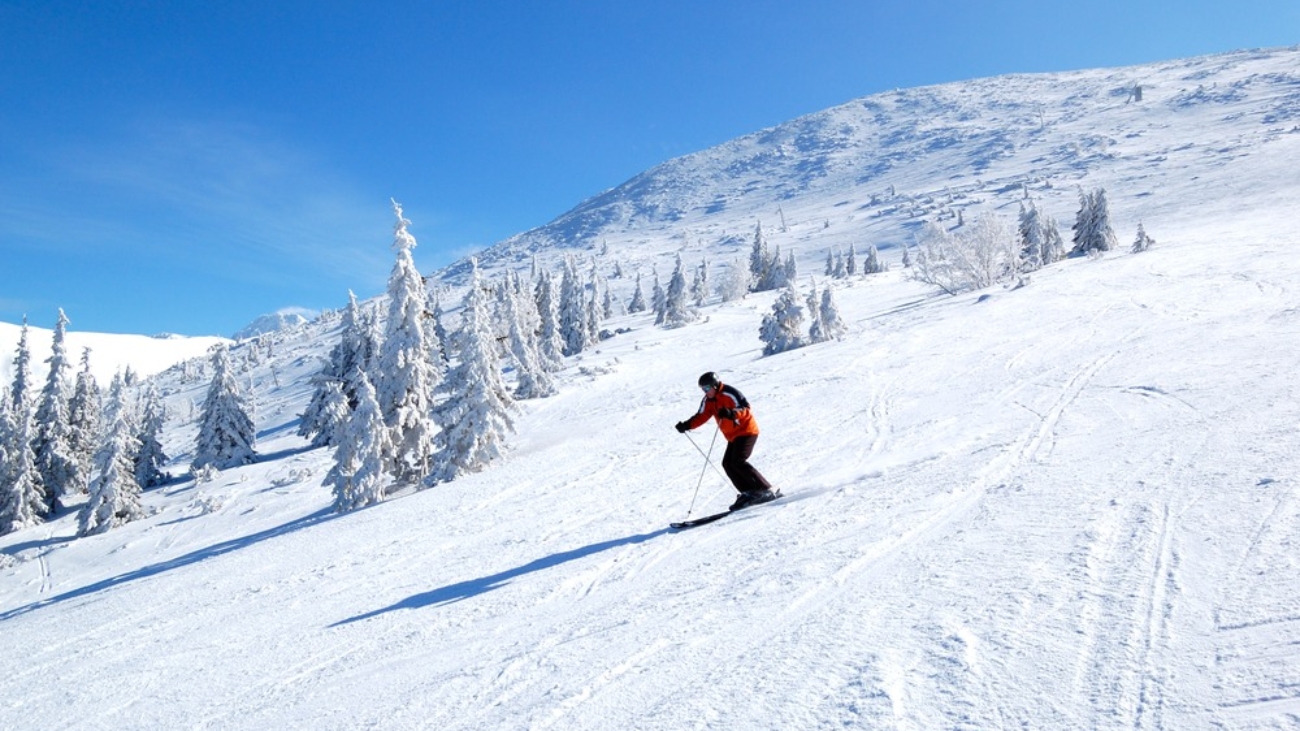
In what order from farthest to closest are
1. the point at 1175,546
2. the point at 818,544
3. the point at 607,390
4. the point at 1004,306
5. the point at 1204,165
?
the point at 1204,165
the point at 607,390
the point at 1004,306
the point at 818,544
the point at 1175,546

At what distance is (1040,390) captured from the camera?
1266cm

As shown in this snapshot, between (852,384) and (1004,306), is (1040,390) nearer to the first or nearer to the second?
(852,384)

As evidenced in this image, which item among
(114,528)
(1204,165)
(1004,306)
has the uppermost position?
(1204,165)

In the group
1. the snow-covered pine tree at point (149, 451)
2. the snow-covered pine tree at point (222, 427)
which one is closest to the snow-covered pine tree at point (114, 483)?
the snow-covered pine tree at point (222, 427)

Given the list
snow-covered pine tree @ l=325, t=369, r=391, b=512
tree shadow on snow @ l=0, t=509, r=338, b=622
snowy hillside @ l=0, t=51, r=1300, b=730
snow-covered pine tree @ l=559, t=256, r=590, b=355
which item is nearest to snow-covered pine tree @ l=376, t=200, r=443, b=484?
snow-covered pine tree @ l=325, t=369, r=391, b=512

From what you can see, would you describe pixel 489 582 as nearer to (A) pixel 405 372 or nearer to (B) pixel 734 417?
(B) pixel 734 417

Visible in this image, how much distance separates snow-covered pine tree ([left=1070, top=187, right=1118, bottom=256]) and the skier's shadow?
7126 centimetres

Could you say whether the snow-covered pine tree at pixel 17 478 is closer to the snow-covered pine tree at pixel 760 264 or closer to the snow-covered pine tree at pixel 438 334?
the snow-covered pine tree at pixel 438 334

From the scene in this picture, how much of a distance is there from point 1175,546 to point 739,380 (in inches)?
841

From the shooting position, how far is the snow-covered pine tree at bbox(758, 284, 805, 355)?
37.9 meters

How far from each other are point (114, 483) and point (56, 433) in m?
15.8

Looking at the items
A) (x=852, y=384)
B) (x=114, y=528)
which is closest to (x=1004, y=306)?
(x=852, y=384)

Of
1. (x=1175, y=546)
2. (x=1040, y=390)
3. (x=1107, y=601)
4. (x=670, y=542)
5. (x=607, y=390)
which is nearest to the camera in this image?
(x=1107, y=601)

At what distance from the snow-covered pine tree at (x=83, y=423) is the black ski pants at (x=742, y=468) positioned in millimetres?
56701
